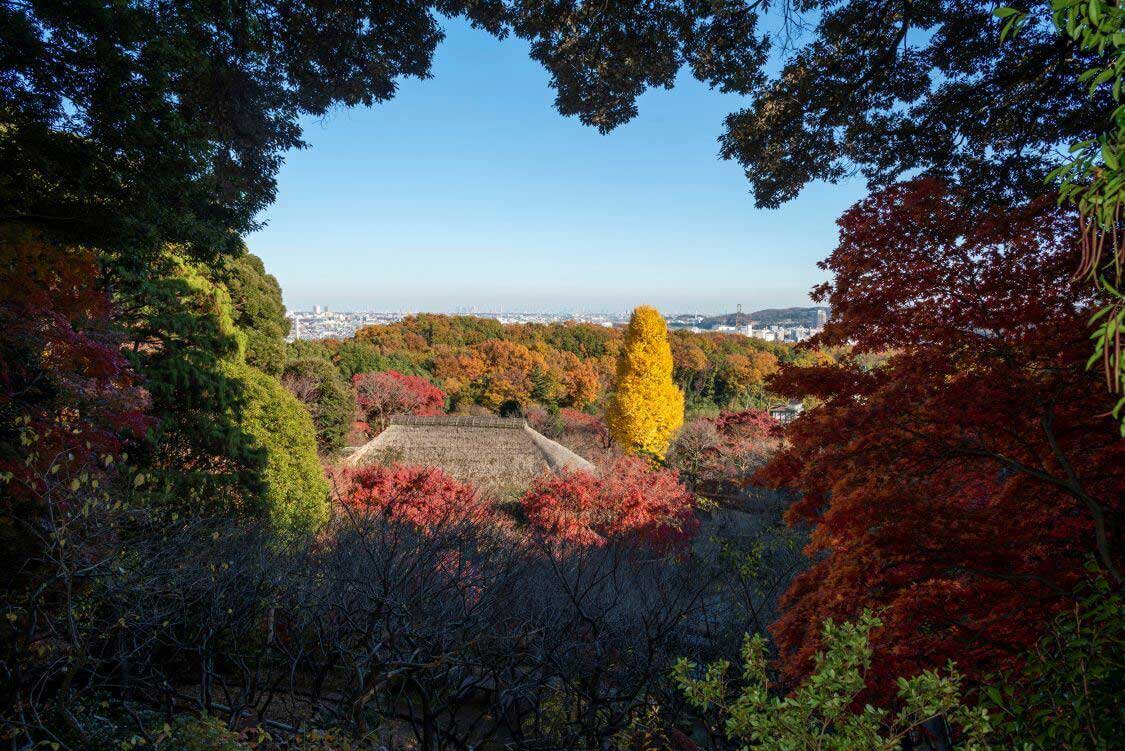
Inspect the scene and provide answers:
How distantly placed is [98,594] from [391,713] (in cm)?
256

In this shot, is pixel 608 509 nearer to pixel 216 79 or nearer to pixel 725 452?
pixel 725 452

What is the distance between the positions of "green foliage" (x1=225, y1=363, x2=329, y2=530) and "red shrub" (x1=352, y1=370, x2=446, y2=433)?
571 inches

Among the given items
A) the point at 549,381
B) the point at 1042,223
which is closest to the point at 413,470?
the point at 1042,223

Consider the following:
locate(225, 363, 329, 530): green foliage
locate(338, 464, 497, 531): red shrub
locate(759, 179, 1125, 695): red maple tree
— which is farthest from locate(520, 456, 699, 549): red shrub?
locate(759, 179, 1125, 695): red maple tree

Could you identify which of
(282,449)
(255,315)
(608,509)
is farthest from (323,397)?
(608,509)

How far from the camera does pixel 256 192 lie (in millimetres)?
6492

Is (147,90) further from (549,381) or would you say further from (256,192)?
(549,381)

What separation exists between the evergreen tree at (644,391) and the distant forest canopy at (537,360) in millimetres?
9875

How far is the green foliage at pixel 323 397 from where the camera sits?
18.9 metres

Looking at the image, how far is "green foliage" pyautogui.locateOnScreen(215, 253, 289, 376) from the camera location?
1334 cm

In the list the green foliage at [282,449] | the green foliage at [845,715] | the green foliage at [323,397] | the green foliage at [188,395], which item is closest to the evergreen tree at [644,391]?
the green foliage at [323,397]

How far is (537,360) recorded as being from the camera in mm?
34375

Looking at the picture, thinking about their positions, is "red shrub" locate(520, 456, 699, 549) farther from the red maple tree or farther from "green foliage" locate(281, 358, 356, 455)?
"green foliage" locate(281, 358, 356, 455)

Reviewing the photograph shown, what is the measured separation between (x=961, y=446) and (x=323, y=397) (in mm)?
18866
